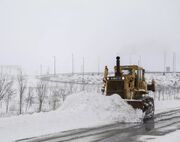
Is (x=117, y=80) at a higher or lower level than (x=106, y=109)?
higher

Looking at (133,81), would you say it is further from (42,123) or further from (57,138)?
(57,138)

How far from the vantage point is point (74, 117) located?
18.3 metres

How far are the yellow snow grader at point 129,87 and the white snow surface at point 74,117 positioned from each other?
39.9 inches

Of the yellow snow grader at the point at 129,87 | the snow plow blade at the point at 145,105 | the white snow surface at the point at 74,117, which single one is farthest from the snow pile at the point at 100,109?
the yellow snow grader at the point at 129,87

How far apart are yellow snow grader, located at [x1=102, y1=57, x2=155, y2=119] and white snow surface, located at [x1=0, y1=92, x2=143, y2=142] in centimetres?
101

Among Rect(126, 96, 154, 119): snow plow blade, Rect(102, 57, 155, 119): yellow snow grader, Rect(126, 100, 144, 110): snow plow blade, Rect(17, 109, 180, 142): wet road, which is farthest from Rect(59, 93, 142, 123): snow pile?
Rect(17, 109, 180, 142): wet road

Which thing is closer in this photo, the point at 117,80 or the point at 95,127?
the point at 95,127

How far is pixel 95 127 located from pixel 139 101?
5.82 m

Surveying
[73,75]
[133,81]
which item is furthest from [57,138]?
[73,75]

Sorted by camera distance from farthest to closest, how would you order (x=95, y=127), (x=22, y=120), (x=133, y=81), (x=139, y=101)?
(x=133, y=81), (x=139, y=101), (x=95, y=127), (x=22, y=120)

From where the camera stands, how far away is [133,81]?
23391 mm

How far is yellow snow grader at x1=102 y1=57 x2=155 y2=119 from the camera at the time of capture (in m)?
22.5

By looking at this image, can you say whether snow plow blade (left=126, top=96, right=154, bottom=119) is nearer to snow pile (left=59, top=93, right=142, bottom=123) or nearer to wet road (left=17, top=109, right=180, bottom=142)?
snow pile (left=59, top=93, right=142, bottom=123)

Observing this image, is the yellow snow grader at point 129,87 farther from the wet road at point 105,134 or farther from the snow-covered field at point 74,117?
the wet road at point 105,134
